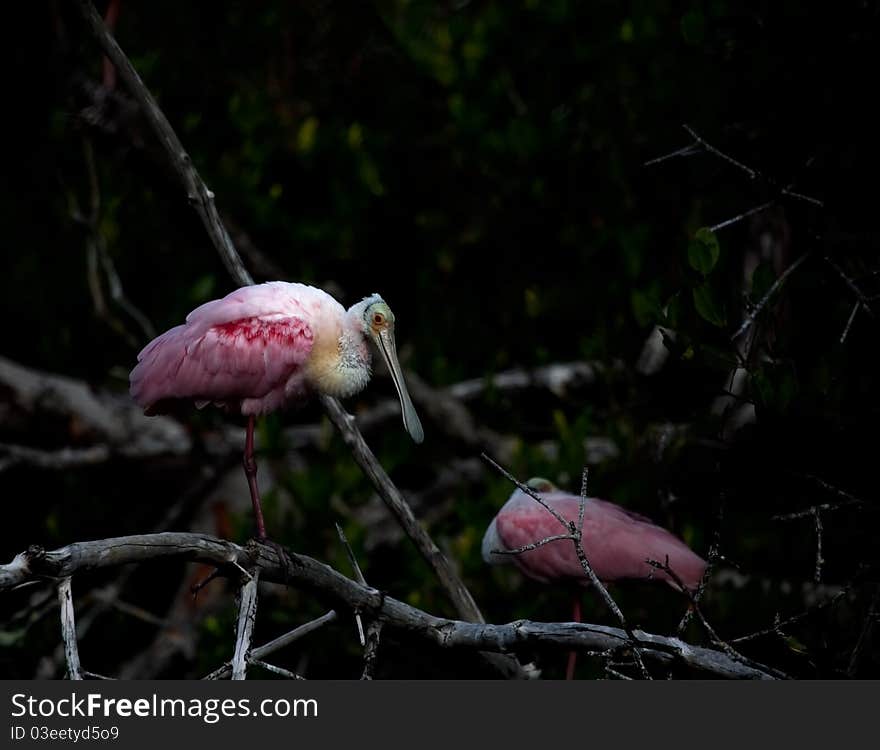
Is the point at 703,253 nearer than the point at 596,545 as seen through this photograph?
Yes

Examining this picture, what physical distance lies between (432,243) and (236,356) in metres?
4.04

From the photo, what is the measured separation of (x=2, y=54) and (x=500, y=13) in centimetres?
303

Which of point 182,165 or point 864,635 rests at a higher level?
point 182,165

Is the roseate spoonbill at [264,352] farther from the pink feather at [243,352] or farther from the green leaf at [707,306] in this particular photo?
the green leaf at [707,306]

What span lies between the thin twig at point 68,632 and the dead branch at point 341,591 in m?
0.05

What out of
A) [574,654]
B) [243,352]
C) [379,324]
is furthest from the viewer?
[574,654]

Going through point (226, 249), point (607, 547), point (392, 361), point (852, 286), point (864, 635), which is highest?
point (226, 249)

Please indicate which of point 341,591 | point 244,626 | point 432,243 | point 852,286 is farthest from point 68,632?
point 432,243

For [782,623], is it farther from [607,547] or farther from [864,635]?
[607,547]

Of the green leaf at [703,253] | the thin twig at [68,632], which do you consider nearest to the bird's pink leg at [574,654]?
the green leaf at [703,253]

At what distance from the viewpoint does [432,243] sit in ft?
25.5

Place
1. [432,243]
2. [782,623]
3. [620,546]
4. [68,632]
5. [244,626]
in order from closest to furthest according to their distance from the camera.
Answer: [68,632], [244,626], [782,623], [620,546], [432,243]

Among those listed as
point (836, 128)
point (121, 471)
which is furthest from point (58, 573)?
point (121, 471)

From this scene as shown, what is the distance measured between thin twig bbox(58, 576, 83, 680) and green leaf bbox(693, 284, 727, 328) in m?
1.91
